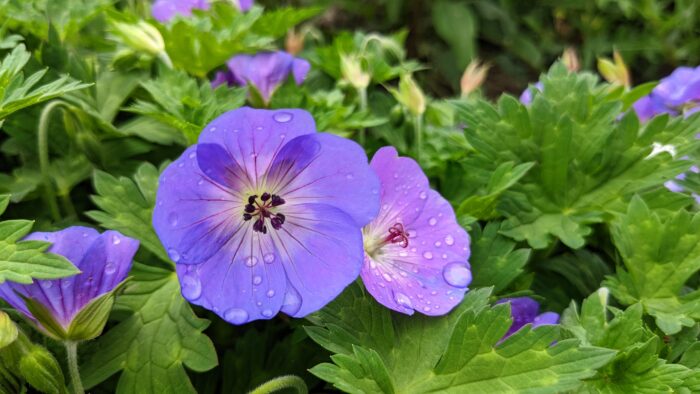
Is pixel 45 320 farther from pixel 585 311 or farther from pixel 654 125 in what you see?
pixel 654 125

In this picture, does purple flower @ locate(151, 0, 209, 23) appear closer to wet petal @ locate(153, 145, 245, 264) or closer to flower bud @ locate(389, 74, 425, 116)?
flower bud @ locate(389, 74, 425, 116)

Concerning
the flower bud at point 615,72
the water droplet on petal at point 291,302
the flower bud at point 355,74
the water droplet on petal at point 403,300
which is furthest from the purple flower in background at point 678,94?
the water droplet on petal at point 291,302

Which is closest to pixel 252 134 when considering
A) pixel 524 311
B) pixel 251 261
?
pixel 251 261

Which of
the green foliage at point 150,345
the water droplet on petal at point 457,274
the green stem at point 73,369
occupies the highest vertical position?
the water droplet on petal at point 457,274

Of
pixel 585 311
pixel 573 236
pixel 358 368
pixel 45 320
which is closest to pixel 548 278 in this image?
pixel 573 236

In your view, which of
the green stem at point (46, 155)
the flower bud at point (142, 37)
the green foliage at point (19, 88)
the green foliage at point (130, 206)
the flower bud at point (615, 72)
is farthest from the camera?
the flower bud at point (615, 72)

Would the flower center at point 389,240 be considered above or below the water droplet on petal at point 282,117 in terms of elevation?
below

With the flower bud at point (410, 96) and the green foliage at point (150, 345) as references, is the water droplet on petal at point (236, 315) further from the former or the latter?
the flower bud at point (410, 96)
